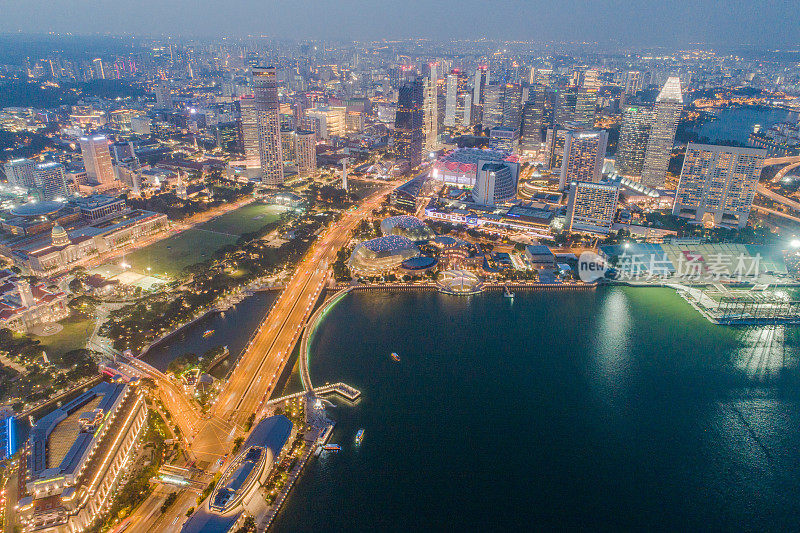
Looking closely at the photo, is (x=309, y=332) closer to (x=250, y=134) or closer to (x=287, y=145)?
(x=287, y=145)

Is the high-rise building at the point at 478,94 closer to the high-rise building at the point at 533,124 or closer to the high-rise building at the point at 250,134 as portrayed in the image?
the high-rise building at the point at 533,124

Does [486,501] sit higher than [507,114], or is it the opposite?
[507,114]

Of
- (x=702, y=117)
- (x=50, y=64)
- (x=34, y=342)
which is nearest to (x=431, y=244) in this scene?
(x=34, y=342)

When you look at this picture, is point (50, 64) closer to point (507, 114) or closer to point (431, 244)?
point (507, 114)

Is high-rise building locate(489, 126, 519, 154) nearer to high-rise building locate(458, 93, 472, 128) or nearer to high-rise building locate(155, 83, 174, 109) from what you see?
high-rise building locate(458, 93, 472, 128)

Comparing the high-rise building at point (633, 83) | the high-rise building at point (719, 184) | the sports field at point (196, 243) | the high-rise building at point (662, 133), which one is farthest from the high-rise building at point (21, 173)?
the high-rise building at point (633, 83)

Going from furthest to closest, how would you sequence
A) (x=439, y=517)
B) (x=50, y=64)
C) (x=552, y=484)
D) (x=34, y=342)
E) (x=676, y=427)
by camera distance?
(x=50, y=64) < (x=34, y=342) < (x=676, y=427) < (x=552, y=484) < (x=439, y=517)

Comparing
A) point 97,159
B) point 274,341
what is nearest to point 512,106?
point 97,159
